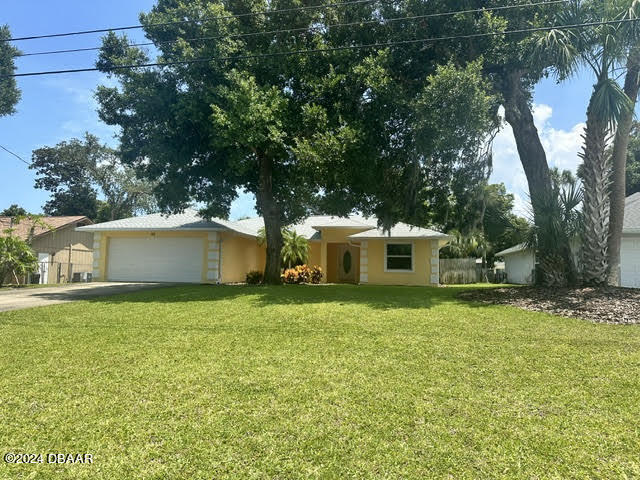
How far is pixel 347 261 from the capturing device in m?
22.9

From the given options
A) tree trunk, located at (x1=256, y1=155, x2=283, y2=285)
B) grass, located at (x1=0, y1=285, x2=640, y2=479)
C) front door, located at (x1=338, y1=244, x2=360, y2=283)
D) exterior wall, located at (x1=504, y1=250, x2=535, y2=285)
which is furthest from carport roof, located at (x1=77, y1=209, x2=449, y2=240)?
grass, located at (x1=0, y1=285, x2=640, y2=479)

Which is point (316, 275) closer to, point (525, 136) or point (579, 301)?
point (525, 136)

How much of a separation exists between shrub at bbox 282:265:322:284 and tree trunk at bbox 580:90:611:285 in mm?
11394

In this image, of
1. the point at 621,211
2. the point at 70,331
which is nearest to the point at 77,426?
the point at 70,331

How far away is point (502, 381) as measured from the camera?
14.6ft

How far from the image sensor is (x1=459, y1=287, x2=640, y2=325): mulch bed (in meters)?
7.96

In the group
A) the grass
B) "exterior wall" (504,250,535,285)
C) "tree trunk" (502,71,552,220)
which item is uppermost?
"tree trunk" (502,71,552,220)

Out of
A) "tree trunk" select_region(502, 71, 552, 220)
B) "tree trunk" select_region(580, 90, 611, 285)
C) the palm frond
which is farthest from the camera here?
"tree trunk" select_region(502, 71, 552, 220)

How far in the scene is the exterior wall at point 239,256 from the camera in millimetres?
18828

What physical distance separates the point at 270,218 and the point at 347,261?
8.56 m

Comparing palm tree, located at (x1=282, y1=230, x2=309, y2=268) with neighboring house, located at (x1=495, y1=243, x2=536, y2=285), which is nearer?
palm tree, located at (x1=282, y1=230, x2=309, y2=268)

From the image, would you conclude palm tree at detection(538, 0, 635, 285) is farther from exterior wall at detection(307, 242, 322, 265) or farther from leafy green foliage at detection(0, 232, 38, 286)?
leafy green foliage at detection(0, 232, 38, 286)

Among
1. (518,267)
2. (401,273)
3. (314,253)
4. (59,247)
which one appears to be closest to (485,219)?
(401,273)

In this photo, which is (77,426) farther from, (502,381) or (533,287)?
(533,287)
